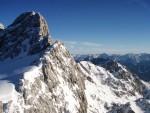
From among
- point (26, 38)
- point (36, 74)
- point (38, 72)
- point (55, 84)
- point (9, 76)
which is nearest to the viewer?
point (9, 76)

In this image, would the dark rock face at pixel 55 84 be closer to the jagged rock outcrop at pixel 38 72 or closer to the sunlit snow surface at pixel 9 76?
the jagged rock outcrop at pixel 38 72

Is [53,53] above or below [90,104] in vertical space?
above

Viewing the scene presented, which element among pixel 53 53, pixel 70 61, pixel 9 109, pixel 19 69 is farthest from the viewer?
pixel 70 61

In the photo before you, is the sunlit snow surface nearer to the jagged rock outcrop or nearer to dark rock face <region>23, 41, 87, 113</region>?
the jagged rock outcrop

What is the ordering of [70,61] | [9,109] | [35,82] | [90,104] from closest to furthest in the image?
[9,109]
[35,82]
[70,61]
[90,104]

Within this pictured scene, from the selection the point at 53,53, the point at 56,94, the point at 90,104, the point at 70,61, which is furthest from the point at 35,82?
the point at 90,104

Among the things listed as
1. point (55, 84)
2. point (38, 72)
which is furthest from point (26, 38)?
point (38, 72)

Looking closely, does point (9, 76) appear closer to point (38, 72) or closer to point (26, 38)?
point (38, 72)

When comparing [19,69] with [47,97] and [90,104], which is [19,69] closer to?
[47,97]
